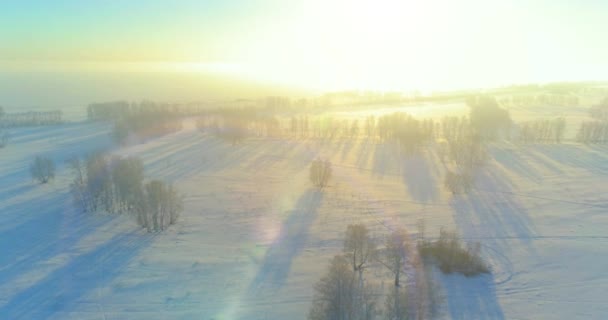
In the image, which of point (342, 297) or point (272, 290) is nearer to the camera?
point (342, 297)


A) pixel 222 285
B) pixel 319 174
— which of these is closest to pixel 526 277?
pixel 222 285

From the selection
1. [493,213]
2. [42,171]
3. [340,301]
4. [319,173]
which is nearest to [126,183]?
[42,171]

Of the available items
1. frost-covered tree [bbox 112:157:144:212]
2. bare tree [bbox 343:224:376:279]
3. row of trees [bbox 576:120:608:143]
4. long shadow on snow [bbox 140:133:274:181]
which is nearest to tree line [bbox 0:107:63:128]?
long shadow on snow [bbox 140:133:274:181]

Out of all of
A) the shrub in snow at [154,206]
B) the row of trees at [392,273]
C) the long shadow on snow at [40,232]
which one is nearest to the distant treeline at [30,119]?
the long shadow on snow at [40,232]

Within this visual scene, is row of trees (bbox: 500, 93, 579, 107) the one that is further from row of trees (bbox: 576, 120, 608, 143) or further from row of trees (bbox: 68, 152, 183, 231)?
row of trees (bbox: 68, 152, 183, 231)

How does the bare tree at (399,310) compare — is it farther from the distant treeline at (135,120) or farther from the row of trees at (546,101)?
the row of trees at (546,101)

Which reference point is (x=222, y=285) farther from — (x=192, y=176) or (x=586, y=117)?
(x=586, y=117)
